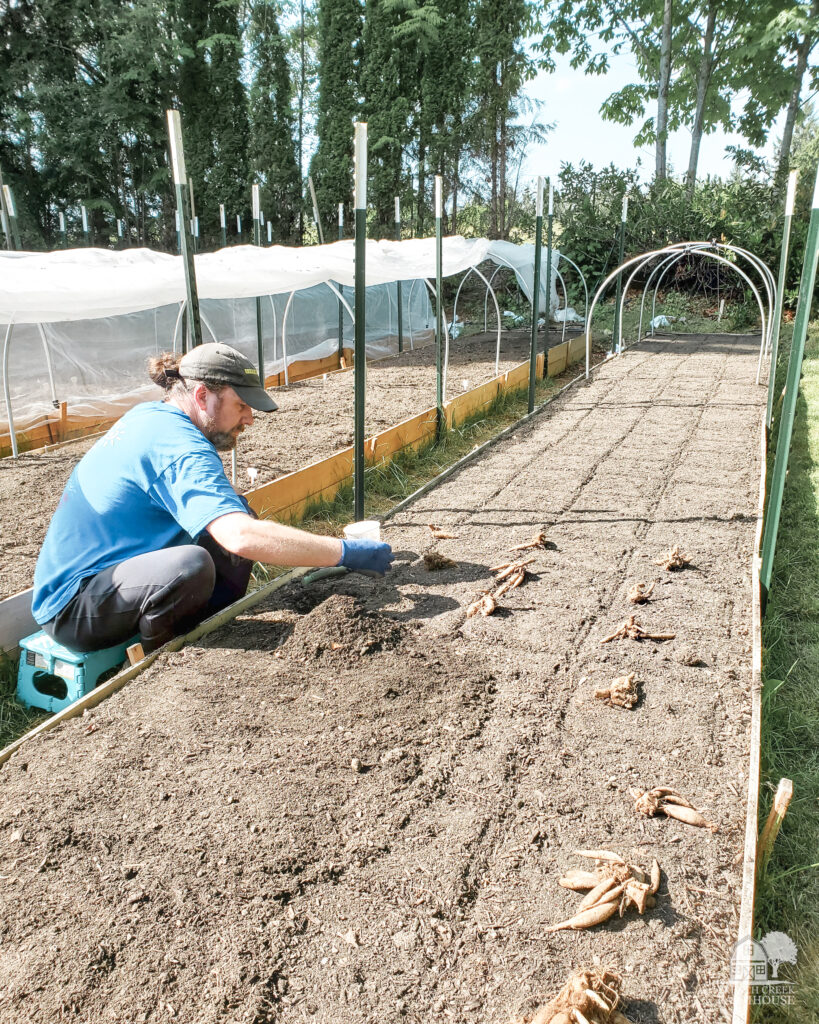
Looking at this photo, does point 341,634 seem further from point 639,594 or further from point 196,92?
point 196,92

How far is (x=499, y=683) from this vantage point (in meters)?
2.56

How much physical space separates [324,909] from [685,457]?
15.4 feet

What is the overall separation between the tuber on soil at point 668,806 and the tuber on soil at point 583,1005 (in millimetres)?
568

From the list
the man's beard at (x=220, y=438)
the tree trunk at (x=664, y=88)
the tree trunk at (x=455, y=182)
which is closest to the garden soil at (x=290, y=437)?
the man's beard at (x=220, y=438)

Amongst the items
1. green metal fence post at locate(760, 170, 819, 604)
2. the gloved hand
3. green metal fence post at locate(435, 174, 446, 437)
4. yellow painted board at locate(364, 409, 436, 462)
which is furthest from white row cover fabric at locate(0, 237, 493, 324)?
green metal fence post at locate(760, 170, 819, 604)

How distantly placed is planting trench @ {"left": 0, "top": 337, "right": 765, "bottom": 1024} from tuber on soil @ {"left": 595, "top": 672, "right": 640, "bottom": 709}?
34mm

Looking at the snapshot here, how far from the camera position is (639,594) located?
3.19 meters

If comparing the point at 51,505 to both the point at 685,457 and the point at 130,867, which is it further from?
the point at 685,457

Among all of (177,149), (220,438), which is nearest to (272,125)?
(177,149)

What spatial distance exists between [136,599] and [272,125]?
70.3 ft

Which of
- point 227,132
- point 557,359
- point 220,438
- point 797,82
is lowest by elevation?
point 557,359

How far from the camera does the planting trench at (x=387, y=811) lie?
1484 millimetres

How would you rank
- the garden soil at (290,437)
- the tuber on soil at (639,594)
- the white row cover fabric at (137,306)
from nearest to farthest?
the tuber on soil at (639,594) → the garden soil at (290,437) → the white row cover fabric at (137,306)

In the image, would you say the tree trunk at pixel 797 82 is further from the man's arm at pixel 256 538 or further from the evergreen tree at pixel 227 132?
the man's arm at pixel 256 538
